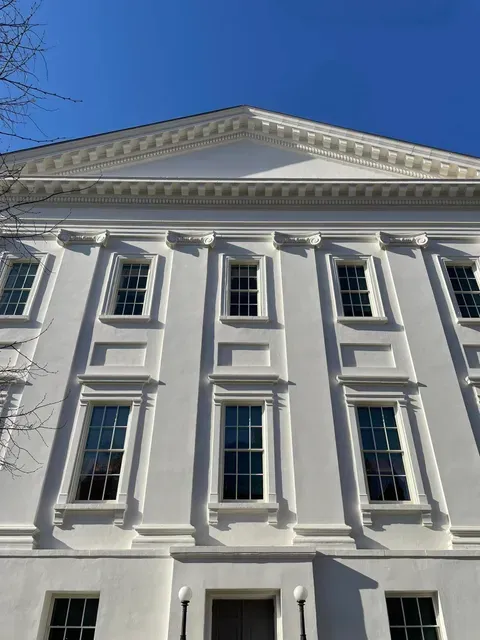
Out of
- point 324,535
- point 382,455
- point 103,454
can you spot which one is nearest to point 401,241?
point 382,455

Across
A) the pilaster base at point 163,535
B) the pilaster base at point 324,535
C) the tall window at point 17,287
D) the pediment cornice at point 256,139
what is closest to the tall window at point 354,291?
the pediment cornice at point 256,139

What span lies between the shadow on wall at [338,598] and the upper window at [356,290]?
6.12 m

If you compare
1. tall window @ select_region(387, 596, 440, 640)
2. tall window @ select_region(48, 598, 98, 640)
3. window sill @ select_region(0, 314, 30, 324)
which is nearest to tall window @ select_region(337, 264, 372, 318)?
tall window @ select_region(387, 596, 440, 640)

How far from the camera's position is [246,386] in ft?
40.3

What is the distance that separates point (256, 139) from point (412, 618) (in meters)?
14.2

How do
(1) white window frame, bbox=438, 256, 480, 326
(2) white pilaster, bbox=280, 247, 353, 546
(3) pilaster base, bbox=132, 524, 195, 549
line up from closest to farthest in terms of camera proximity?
(3) pilaster base, bbox=132, 524, 195, 549, (2) white pilaster, bbox=280, 247, 353, 546, (1) white window frame, bbox=438, 256, 480, 326

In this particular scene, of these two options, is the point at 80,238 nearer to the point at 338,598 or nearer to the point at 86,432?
the point at 86,432

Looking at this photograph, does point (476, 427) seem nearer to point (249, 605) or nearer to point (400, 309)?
point (400, 309)

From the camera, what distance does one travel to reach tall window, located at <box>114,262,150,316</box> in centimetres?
1398

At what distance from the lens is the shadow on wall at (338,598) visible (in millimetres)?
9211

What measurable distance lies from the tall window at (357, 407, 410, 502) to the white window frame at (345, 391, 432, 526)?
12 centimetres

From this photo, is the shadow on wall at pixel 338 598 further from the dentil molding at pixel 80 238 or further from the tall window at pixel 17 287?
the dentil molding at pixel 80 238

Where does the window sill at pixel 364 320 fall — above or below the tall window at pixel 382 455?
above

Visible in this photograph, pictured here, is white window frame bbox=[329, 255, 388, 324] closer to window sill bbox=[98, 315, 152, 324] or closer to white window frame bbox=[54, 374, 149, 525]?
window sill bbox=[98, 315, 152, 324]
